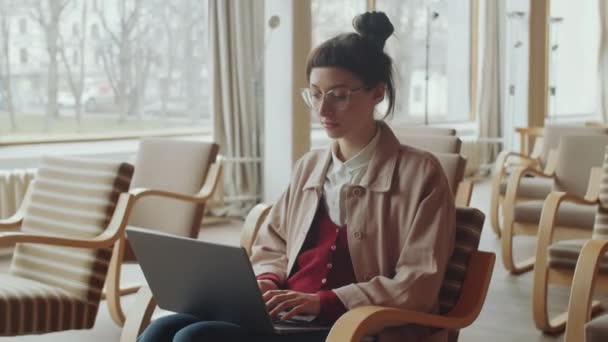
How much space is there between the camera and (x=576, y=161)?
5.64 m

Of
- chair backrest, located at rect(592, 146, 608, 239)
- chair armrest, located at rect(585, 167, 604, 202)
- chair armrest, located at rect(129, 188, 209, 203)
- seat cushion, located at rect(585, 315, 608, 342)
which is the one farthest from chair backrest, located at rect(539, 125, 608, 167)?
seat cushion, located at rect(585, 315, 608, 342)

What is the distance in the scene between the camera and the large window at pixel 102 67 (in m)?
6.76

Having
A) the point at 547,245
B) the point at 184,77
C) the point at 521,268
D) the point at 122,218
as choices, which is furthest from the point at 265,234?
the point at 184,77

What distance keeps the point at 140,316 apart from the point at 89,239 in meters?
0.79

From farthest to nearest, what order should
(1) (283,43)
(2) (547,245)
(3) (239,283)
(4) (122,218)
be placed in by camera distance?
(1) (283,43), (2) (547,245), (4) (122,218), (3) (239,283)

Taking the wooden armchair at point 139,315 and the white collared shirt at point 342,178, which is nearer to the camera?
the white collared shirt at point 342,178

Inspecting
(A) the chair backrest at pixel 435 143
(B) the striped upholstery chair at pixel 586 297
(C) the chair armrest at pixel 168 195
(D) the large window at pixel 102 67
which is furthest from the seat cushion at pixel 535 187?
(B) the striped upholstery chair at pixel 586 297

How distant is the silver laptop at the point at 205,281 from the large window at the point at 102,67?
15.2ft

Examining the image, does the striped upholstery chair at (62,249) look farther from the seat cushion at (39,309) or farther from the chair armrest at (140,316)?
the chair armrest at (140,316)

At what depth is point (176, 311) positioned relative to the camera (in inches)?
96.3

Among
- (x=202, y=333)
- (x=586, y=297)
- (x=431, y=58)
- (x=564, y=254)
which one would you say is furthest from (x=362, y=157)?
(x=431, y=58)

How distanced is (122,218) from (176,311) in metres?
1.36

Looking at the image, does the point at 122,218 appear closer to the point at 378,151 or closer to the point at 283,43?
the point at 378,151

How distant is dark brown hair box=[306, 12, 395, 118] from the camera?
8.17 ft
